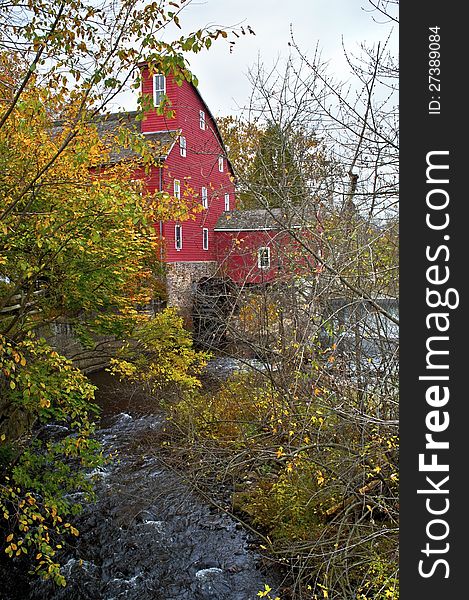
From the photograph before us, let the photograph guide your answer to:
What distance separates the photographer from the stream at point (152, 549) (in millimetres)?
7125

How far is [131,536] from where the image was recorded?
8352 mm

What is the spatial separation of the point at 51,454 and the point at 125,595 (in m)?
1.93

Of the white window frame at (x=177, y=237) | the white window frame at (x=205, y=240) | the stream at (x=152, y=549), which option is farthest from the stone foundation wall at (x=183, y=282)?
the stream at (x=152, y=549)

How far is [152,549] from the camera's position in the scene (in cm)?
799

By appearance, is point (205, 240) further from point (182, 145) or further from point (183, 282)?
point (182, 145)

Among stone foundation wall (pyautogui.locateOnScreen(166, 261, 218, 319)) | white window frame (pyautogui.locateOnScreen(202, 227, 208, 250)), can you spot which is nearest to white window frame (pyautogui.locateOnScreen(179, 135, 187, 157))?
white window frame (pyautogui.locateOnScreen(202, 227, 208, 250))

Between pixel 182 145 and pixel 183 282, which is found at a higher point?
pixel 182 145

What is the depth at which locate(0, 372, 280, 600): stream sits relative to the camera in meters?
7.12

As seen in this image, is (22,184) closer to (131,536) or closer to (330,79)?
(330,79)

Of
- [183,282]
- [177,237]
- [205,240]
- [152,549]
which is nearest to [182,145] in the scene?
[177,237]

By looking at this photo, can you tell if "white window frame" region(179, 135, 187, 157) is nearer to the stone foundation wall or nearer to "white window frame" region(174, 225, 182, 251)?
"white window frame" region(174, 225, 182, 251)

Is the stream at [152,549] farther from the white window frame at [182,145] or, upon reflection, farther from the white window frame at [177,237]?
the white window frame at [177,237]

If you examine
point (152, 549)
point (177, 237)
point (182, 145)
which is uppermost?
point (182, 145)

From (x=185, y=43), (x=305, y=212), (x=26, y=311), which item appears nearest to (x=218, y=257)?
(x=26, y=311)
